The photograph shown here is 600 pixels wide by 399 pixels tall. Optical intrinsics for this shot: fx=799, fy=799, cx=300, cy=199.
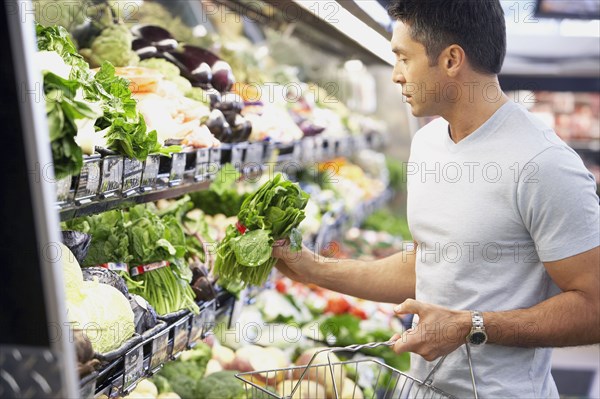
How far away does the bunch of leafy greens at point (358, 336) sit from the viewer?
3859 mm

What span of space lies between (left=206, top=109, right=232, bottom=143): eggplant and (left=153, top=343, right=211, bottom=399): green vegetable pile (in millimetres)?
923

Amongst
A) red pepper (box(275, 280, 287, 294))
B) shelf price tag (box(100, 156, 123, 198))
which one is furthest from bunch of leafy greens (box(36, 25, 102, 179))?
red pepper (box(275, 280, 287, 294))

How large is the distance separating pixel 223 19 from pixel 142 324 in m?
3.14

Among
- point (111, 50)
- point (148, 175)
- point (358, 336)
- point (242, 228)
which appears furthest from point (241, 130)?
point (358, 336)

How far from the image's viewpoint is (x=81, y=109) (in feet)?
4.63

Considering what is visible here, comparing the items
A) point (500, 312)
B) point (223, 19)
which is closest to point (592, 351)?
point (223, 19)

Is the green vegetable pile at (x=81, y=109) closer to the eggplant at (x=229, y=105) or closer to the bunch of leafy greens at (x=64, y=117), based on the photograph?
the bunch of leafy greens at (x=64, y=117)

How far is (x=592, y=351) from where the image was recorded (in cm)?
584

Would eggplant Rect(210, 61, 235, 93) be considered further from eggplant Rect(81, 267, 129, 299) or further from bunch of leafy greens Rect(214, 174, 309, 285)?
eggplant Rect(81, 267, 129, 299)

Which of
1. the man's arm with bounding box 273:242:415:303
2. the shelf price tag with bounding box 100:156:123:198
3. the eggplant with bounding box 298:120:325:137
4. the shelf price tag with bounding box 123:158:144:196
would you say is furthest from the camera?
the eggplant with bounding box 298:120:325:137

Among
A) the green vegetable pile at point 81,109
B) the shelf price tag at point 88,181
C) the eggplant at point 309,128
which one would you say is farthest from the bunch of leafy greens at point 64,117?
the eggplant at point 309,128

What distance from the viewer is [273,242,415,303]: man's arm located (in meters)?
2.68

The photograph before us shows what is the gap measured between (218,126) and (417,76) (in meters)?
0.83

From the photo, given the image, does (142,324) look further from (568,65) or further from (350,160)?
(568,65)
